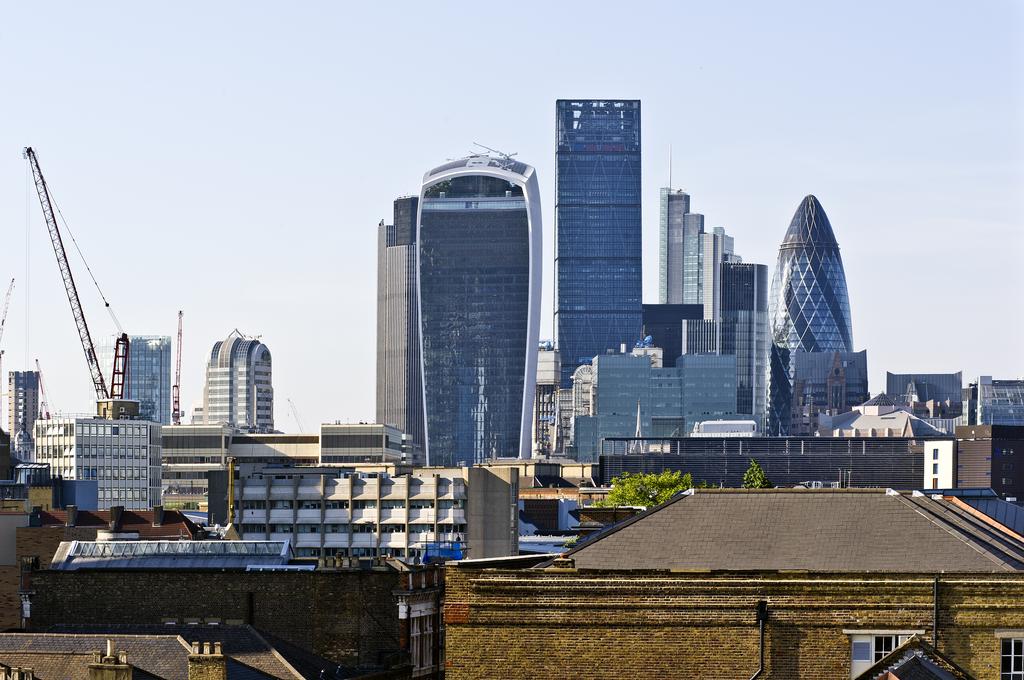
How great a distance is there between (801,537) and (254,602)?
74.8ft

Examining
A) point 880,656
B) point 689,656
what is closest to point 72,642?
point 689,656

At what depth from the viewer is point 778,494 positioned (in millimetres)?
55625

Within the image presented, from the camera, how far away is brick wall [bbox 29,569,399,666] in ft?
230

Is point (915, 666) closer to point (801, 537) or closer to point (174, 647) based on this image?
point (801, 537)

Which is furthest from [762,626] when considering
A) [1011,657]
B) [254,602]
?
[254,602]

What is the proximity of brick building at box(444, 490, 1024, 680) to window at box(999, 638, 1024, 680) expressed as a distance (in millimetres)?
43

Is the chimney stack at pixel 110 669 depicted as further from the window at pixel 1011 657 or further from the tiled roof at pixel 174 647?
the window at pixel 1011 657

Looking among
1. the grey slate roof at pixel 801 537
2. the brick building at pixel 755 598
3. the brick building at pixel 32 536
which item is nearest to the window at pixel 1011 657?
the brick building at pixel 755 598

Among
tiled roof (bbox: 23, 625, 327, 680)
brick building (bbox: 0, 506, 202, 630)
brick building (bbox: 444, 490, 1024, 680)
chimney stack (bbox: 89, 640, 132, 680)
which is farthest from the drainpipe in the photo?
brick building (bbox: 0, 506, 202, 630)

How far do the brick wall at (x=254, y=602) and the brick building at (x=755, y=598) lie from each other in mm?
15854

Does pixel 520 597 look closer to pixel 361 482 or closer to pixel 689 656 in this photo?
pixel 689 656

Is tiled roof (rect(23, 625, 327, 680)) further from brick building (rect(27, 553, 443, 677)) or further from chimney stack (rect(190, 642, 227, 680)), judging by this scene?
brick building (rect(27, 553, 443, 677))

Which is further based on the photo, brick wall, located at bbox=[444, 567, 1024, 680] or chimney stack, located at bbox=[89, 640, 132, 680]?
chimney stack, located at bbox=[89, 640, 132, 680]

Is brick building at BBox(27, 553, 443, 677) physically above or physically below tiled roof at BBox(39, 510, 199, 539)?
above
